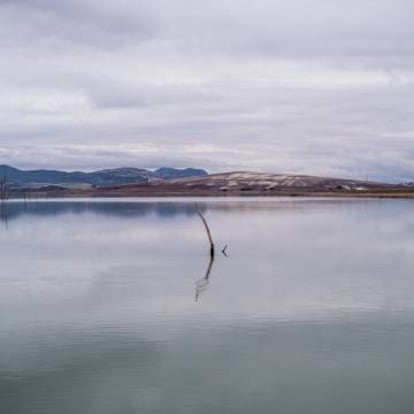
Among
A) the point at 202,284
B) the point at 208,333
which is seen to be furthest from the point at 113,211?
the point at 208,333

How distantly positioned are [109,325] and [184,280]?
604cm

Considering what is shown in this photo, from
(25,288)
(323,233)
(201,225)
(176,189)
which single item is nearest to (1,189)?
(176,189)

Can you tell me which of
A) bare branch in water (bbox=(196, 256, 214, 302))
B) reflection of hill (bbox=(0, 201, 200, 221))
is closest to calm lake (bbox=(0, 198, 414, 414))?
bare branch in water (bbox=(196, 256, 214, 302))

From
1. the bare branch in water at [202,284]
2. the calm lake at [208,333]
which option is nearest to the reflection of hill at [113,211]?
the calm lake at [208,333]

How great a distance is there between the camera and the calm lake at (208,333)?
8641 mm

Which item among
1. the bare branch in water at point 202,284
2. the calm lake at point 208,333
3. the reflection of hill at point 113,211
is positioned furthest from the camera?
the reflection of hill at point 113,211

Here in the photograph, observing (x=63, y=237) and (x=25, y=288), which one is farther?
(x=63, y=237)

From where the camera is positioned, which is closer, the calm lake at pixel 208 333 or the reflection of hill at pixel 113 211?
the calm lake at pixel 208 333

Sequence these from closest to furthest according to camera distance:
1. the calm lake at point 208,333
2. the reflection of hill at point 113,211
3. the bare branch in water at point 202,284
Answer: the calm lake at point 208,333, the bare branch in water at point 202,284, the reflection of hill at point 113,211

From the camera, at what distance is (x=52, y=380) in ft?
30.2

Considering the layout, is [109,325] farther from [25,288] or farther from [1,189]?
[1,189]

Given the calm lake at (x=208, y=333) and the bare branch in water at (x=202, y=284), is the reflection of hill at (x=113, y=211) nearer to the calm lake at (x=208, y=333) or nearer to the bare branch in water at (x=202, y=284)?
the calm lake at (x=208, y=333)

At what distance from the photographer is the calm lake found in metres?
8.64

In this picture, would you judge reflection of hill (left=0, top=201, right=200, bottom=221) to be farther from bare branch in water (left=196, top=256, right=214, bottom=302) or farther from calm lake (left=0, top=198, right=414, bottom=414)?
bare branch in water (left=196, top=256, right=214, bottom=302)
